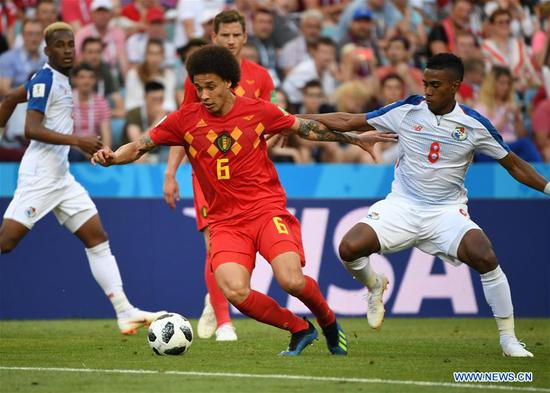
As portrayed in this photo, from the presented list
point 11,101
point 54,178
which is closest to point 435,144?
point 54,178

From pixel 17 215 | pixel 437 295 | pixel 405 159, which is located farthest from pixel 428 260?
pixel 17 215

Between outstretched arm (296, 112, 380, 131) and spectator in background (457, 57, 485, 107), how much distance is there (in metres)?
7.54

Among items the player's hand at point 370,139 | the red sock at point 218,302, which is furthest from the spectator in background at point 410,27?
the player's hand at point 370,139

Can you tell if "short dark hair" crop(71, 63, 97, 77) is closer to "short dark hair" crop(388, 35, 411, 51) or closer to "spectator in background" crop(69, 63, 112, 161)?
"spectator in background" crop(69, 63, 112, 161)

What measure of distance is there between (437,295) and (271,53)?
4786mm

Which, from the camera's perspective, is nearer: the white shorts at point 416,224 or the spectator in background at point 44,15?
the white shorts at point 416,224

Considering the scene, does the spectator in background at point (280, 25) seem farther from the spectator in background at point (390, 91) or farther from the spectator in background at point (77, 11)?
the spectator in background at point (77, 11)

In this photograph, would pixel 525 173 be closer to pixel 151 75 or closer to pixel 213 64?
pixel 213 64

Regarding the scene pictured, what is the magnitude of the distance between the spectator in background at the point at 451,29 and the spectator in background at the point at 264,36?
2.45 metres

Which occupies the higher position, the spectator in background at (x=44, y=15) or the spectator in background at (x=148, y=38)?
the spectator in background at (x=44, y=15)

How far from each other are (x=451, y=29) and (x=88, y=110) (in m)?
5.84

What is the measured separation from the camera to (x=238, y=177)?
8766 mm

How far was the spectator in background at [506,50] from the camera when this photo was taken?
17281 millimetres

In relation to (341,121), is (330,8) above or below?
below
